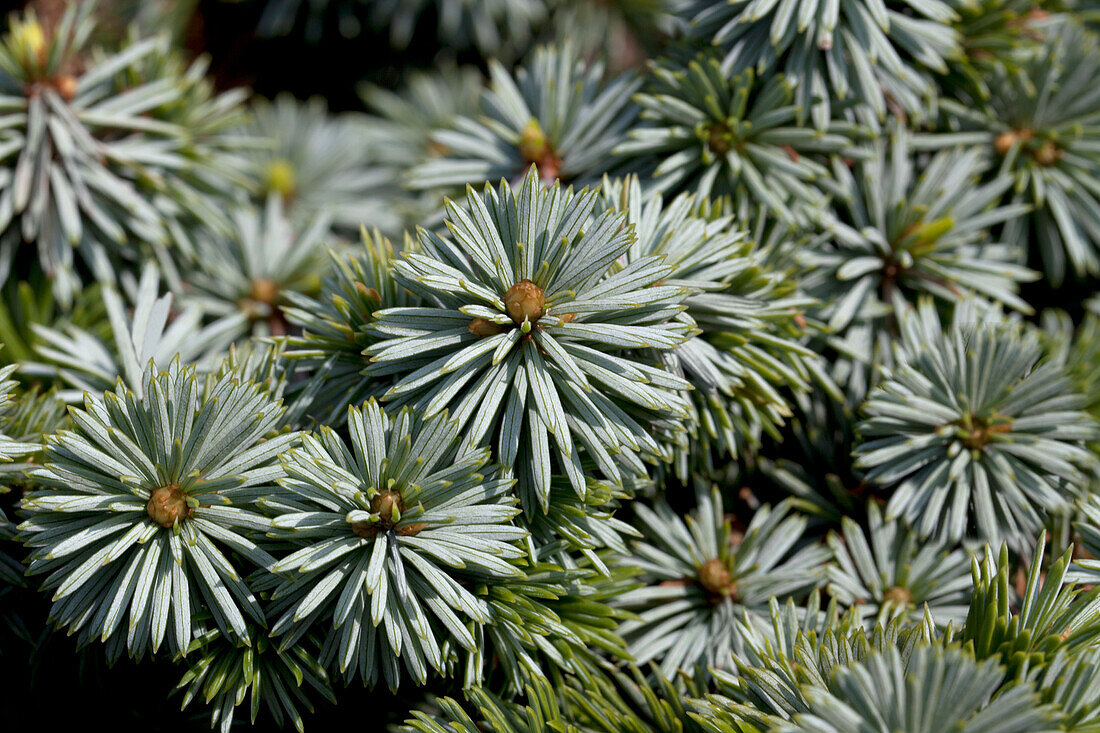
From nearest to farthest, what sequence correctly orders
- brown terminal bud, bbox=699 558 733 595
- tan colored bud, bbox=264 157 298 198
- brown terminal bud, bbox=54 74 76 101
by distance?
brown terminal bud, bbox=699 558 733 595 → brown terminal bud, bbox=54 74 76 101 → tan colored bud, bbox=264 157 298 198

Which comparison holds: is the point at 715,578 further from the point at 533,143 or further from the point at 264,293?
the point at 264,293

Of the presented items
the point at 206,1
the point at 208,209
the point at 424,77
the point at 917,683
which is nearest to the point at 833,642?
the point at 917,683

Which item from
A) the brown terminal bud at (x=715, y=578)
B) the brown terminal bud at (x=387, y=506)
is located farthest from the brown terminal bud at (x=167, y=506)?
the brown terminal bud at (x=715, y=578)

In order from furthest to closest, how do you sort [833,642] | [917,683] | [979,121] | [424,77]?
[424,77] → [979,121] → [833,642] → [917,683]

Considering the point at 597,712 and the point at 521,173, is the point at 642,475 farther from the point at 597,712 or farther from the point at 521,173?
the point at 521,173

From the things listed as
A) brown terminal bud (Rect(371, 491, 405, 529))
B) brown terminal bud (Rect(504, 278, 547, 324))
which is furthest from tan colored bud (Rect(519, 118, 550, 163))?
brown terminal bud (Rect(371, 491, 405, 529))

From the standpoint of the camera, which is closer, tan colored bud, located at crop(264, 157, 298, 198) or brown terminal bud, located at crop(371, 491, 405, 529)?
brown terminal bud, located at crop(371, 491, 405, 529)

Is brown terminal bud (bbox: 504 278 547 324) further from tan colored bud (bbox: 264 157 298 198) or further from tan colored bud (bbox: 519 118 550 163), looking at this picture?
tan colored bud (bbox: 264 157 298 198)
